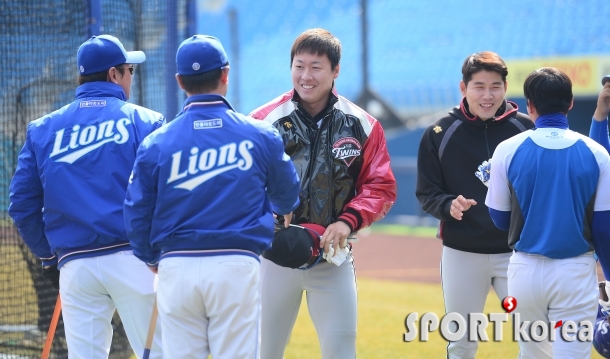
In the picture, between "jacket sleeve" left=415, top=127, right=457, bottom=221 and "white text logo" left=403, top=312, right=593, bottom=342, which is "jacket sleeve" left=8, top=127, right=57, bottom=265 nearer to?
"jacket sleeve" left=415, top=127, right=457, bottom=221

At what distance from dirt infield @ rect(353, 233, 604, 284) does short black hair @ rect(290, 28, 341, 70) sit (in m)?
8.42

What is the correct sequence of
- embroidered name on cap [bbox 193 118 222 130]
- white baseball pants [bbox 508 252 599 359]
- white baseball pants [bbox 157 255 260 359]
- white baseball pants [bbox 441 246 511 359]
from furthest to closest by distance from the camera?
1. white baseball pants [bbox 441 246 511 359]
2. white baseball pants [bbox 508 252 599 359]
3. embroidered name on cap [bbox 193 118 222 130]
4. white baseball pants [bbox 157 255 260 359]

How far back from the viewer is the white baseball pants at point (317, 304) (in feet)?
13.9

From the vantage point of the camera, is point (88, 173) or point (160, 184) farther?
point (88, 173)

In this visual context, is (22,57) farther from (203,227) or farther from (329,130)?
(203,227)

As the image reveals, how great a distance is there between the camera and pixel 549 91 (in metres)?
3.85

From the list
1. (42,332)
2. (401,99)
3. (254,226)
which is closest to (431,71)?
(401,99)

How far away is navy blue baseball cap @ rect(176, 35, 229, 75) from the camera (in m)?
3.46

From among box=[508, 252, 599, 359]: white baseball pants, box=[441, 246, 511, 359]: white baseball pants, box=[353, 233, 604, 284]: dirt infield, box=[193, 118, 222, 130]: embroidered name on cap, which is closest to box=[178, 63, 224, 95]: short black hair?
box=[193, 118, 222, 130]: embroidered name on cap

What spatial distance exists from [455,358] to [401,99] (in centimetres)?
1856

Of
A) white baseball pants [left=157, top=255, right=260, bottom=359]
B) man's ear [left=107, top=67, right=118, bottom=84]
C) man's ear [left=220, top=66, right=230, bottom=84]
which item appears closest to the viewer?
white baseball pants [left=157, top=255, right=260, bottom=359]

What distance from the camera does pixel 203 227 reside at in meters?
3.35

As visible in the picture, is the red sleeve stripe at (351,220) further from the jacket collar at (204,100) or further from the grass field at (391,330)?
the grass field at (391,330)

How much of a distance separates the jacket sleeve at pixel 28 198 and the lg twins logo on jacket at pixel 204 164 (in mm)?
1172
